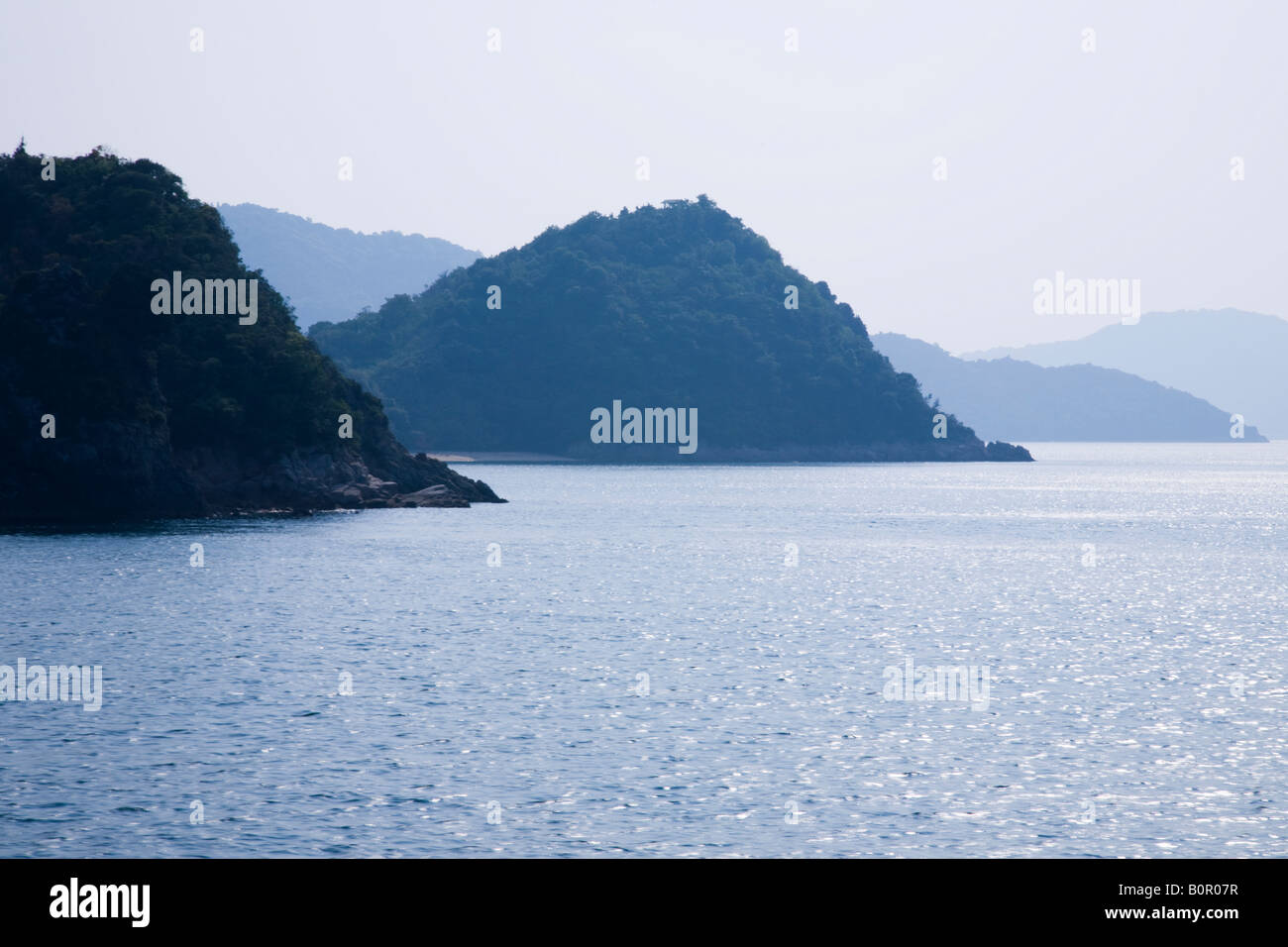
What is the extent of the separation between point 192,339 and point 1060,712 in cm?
9736

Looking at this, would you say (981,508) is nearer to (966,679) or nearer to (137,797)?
(966,679)

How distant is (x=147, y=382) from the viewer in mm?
100062

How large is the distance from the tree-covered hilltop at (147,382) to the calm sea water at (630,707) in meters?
14.3

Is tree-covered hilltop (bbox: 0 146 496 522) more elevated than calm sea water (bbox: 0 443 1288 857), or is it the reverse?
tree-covered hilltop (bbox: 0 146 496 522)

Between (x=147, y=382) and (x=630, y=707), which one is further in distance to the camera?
(x=147, y=382)

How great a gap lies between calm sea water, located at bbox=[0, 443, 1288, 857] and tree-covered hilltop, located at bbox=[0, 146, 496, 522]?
1432 centimetres

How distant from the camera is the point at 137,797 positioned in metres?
24.7

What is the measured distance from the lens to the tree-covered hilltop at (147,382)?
9512 centimetres

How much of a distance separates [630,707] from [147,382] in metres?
77.8

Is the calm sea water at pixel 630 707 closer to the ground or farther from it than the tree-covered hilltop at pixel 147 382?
closer to the ground

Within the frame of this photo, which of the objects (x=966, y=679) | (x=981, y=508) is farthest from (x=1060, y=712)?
(x=981, y=508)

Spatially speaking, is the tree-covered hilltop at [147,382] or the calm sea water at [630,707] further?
the tree-covered hilltop at [147,382]

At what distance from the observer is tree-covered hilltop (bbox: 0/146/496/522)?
95125 millimetres

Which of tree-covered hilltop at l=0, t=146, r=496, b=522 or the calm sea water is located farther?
tree-covered hilltop at l=0, t=146, r=496, b=522
